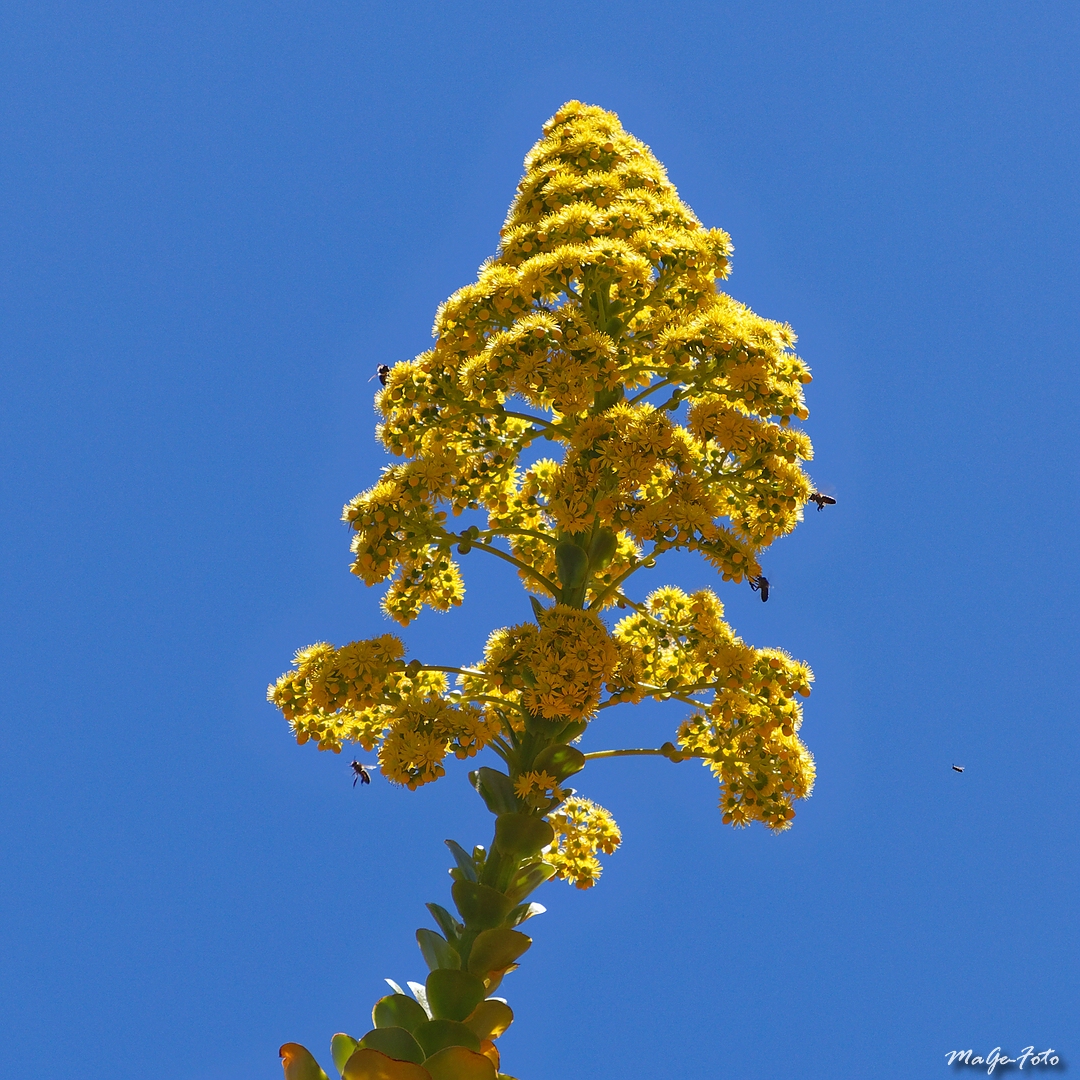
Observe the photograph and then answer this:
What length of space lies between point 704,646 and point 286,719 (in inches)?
125

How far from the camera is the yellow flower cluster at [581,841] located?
829 centimetres

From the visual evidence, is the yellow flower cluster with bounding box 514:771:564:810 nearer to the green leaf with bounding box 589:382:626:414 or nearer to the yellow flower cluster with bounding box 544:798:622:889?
the yellow flower cluster with bounding box 544:798:622:889

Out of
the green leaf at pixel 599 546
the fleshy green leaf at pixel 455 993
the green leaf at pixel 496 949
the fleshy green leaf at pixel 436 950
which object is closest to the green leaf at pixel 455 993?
the fleshy green leaf at pixel 455 993

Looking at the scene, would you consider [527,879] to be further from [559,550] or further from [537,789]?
[559,550]

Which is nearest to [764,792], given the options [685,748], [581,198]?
[685,748]

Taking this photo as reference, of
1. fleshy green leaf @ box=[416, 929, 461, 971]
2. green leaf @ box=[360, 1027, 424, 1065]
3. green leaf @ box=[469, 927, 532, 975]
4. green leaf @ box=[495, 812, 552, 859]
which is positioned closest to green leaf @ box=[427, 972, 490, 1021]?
green leaf @ box=[469, 927, 532, 975]

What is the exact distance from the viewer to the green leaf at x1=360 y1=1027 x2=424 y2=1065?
6.65m

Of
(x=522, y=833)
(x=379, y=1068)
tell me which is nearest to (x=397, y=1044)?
(x=379, y=1068)

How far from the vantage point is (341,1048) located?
23.2ft

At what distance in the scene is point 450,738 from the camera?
7066mm

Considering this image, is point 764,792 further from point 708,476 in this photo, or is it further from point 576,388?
point 576,388

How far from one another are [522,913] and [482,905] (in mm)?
328

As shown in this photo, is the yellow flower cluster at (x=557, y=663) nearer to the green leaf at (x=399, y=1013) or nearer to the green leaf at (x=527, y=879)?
the green leaf at (x=527, y=879)

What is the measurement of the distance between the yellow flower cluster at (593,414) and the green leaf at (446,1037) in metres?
2.94
